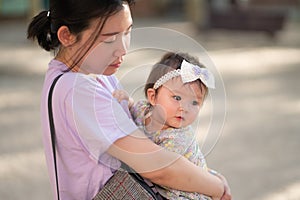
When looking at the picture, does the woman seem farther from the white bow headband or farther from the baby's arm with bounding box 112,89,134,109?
the white bow headband

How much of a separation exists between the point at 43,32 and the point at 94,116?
1.17 ft

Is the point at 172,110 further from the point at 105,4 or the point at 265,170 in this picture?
the point at 265,170

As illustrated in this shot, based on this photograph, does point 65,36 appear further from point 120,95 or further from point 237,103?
point 237,103

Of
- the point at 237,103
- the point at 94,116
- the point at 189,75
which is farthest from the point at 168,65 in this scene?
the point at 237,103

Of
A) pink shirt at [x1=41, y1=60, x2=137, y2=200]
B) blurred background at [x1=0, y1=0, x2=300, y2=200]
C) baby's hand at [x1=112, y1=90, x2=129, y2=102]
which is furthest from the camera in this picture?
blurred background at [x1=0, y1=0, x2=300, y2=200]

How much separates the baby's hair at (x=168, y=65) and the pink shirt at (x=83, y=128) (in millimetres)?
99

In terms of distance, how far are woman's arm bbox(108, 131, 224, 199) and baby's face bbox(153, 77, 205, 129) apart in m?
0.10

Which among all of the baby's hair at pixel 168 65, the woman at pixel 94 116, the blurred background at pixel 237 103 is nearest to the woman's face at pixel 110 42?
the woman at pixel 94 116

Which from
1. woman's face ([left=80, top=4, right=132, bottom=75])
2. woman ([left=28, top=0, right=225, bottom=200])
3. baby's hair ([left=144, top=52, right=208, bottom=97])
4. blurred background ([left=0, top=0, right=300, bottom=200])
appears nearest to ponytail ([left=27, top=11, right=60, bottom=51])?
woman ([left=28, top=0, right=225, bottom=200])

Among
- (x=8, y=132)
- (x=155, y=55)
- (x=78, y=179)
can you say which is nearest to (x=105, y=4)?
Answer: (x=155, y=55)

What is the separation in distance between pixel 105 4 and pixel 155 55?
1.02 ft

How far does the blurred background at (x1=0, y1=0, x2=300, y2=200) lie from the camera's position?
3957 millimetres

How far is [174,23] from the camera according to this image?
1335cm

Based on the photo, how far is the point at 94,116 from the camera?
1.65m
